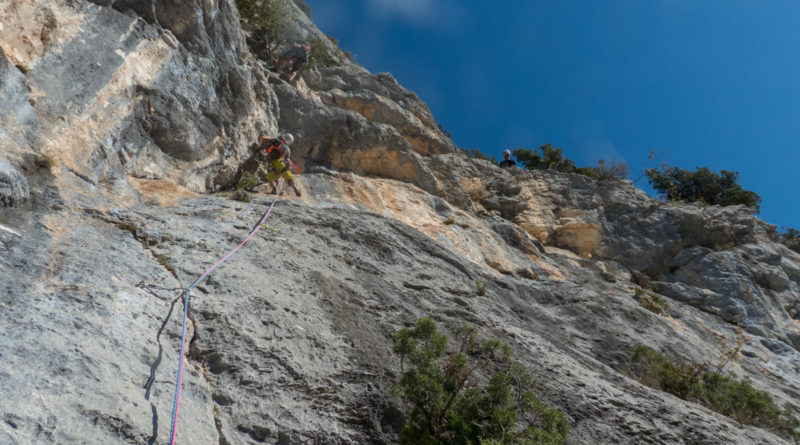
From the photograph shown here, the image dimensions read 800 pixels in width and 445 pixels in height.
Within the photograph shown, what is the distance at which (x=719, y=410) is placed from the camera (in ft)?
22.7

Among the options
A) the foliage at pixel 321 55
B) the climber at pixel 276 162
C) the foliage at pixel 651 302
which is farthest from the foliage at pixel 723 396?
the foliage at pixel 321 55

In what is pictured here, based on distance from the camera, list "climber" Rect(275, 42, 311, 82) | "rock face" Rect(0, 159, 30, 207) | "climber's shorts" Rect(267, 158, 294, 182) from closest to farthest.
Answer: "rock face" Rect(0, 159, 30, 207) < "climber's shorts" Rect(267, 158, 294, 182) < "climber" Rect(275, 42, 311, 82)

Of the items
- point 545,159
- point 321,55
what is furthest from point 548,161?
point 321,55

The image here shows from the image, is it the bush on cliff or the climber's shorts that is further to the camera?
the bush on cliff

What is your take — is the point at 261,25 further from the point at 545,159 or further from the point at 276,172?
the point at 545,159

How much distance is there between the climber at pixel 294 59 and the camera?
16609 millimetres

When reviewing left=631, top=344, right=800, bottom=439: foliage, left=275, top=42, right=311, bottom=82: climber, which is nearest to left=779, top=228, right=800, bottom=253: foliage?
left=631, top=344, right=800, bottom=439: foliage

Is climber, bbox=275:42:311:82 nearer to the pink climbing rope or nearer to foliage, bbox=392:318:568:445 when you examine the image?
the pink climbing rope

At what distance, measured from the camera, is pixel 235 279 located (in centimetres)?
569

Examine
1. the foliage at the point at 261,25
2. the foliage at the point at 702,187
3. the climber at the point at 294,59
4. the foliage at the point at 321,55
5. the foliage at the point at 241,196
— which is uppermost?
the foliage at the point at 702,187

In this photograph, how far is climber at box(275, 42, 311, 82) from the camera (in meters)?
16.6

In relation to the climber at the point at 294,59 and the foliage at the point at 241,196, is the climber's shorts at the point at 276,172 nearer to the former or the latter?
the foliage at the point at 241,196

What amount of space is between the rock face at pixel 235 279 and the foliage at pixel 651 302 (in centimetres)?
64

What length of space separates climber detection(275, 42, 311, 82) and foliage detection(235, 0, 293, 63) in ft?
4.61
